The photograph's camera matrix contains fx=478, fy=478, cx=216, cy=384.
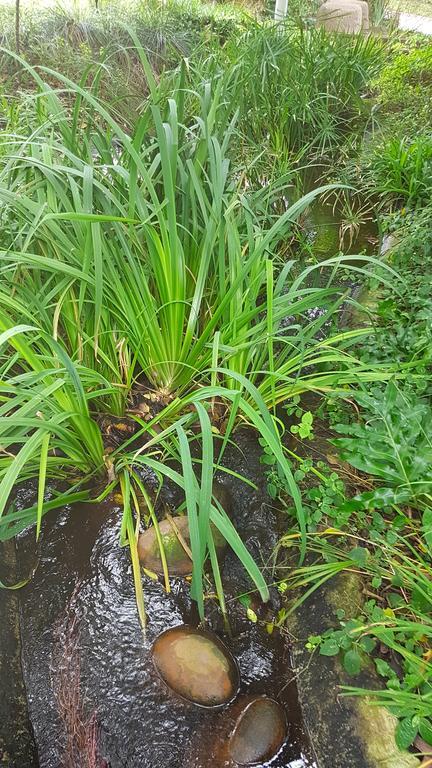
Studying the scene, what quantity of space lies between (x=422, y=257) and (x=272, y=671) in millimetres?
1581

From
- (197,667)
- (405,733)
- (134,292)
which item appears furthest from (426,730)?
(134,292)

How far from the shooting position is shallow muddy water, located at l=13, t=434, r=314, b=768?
1073 millimetres

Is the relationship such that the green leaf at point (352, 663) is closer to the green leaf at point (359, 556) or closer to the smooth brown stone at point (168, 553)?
the green leaf at point (359, 556)

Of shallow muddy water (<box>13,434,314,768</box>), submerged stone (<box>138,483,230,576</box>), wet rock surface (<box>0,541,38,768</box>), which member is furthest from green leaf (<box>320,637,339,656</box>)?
wet rock surface (<box>0,541,38,768</box>)

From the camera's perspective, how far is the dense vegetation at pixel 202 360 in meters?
1.12

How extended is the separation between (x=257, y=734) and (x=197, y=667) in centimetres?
19

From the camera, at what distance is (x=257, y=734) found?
3.48 feet

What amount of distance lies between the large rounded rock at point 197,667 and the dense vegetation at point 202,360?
126 millimetres

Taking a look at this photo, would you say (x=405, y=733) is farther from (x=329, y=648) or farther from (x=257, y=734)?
(x=257, y=734)

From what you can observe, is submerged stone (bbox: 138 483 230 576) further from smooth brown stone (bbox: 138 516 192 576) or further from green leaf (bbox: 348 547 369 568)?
green leaf (bbox: 348 547 369 568)

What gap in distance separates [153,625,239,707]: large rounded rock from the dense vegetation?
13cm

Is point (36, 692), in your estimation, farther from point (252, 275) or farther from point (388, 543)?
point (252, 275)

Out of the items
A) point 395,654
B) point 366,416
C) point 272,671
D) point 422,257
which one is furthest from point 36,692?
point 422,257

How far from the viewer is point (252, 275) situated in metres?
1.60
